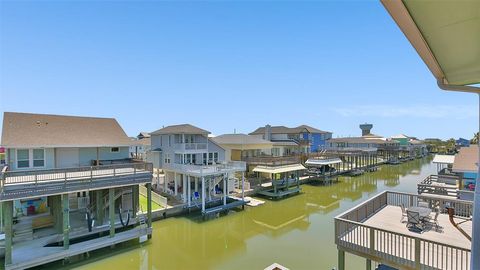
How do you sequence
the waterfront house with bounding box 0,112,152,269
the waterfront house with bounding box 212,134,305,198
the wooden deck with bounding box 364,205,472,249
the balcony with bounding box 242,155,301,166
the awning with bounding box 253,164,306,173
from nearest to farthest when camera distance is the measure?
the wooden deck with bounding box 364,205,472,249 → the waterfront house with bounding box 0,112,152,269 → the awning with bounding box 253,164,306,173 → the waterfront house with bounding box 212,134,305,198 → the balcony with bounding box 242,155,301,166

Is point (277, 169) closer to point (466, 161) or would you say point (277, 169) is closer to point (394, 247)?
point (466, 161)

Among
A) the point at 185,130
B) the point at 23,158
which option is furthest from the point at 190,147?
the point at 23,158

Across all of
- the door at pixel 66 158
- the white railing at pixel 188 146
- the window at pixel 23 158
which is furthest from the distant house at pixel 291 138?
the window at pixel 23 158

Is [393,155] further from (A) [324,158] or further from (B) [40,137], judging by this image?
(B) [40,137]

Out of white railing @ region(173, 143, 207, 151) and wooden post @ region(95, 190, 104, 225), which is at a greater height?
white railing @ region(173, 143, 207, 151)

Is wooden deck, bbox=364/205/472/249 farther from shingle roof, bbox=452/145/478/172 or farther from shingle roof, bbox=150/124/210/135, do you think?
shingle roof, bbox=150/124/210/135

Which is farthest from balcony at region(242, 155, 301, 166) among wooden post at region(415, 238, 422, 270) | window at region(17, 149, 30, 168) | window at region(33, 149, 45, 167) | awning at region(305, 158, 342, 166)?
wooden post at region(415, 238, 422, 270)
